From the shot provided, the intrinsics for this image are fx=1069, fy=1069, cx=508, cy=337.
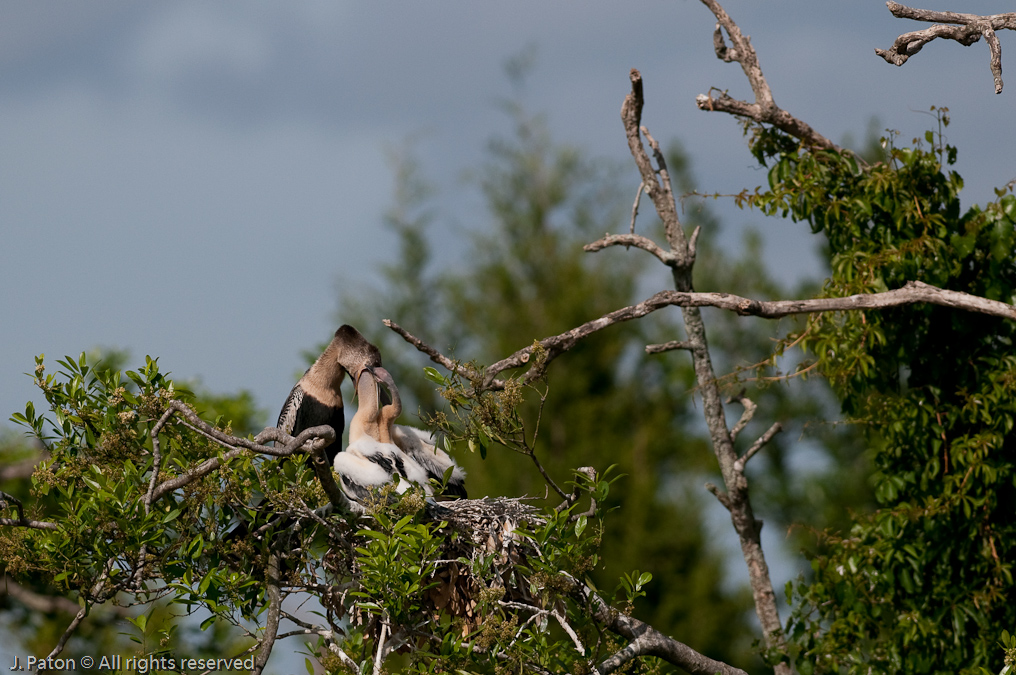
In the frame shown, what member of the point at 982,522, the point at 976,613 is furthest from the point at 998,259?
the point at 976,613

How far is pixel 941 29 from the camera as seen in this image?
18.1ft

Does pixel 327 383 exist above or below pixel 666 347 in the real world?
below

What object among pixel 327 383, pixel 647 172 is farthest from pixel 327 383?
pixel 647 172

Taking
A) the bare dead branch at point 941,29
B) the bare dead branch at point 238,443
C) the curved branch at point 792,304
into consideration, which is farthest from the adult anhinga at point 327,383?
the bare dead branch at point 941,29

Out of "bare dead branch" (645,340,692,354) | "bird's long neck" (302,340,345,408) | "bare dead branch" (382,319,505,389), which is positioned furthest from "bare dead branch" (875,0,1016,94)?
"bird's long neck" (302,340,345,408)

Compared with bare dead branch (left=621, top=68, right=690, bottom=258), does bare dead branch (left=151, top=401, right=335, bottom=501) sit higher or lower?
lower

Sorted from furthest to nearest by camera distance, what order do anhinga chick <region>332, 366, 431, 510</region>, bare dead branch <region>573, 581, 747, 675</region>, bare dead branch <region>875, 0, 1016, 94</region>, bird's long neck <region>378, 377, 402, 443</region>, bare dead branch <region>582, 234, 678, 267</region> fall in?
bare dead branch <region>582, 234, 678, 267</region> → bird's long neck <region>378, 377, 402, 443</region> → bare dead branch <region>875, 0, 1016, 94</region> → anhinga chick <region>332, 366, 431, 510</region> → bare dead branch <region>573, 581, 747, 675</region>

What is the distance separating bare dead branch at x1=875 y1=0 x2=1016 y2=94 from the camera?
17.8 ft

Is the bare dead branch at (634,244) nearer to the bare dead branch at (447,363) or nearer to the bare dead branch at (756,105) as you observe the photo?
the bare dead branch at (756,105)

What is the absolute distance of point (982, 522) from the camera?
5.62 m

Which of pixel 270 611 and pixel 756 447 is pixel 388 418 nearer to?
pixel 270 611

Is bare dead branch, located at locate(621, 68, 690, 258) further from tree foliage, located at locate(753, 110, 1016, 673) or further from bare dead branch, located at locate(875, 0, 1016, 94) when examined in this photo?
bare dead branch, located at locate(875, 0, 1016, 94)

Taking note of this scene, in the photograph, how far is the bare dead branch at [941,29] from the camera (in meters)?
5.43

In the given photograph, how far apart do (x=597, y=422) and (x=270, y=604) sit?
12.2 m
